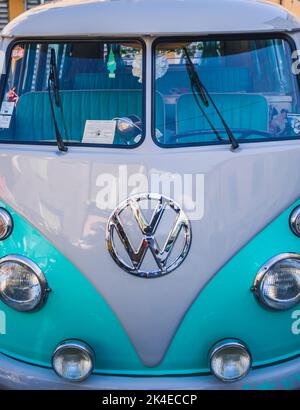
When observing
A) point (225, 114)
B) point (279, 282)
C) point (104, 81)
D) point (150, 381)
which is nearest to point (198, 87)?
point (225, 114)

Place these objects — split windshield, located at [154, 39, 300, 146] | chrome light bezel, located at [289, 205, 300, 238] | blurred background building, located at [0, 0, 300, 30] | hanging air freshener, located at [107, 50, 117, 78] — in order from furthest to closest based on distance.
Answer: blurred background building, located at [0, 0, 300, 30]
hanging air freshener, located at [107, 50, 117, 78]
split windshield, located at [154, 39, 300, 146]
chrome light bezel, located at [289, 205, 300, 238]

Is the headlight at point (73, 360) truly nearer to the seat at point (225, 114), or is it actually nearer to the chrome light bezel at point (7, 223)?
the chrome light bezel at point (7, 223)

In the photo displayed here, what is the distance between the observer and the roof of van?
2984mm

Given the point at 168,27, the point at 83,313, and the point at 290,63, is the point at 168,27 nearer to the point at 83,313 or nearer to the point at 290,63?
the point at 290,63

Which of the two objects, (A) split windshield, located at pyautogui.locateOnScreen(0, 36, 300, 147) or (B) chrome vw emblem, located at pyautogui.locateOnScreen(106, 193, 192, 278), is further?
(A) split windshield, located at pyautogui.locateOnScreen(0, 36, 300, 147)

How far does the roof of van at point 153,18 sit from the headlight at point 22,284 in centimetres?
111

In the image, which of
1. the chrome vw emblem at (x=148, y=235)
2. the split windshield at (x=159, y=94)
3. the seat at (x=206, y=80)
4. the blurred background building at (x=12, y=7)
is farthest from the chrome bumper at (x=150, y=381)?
the blurred background building at (x=12, y=7)

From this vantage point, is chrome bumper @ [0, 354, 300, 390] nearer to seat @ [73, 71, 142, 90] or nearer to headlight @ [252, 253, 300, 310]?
headlight @ [252, 253, 300, 310]

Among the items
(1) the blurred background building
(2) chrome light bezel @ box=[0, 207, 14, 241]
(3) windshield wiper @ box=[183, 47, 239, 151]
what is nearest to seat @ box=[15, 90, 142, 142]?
(3) windshield wiper @ box=[183, 47, 239, 151]

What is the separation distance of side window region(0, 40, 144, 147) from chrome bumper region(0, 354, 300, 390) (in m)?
1.06

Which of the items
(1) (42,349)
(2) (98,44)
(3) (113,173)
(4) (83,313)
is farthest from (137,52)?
(1) (42,349)

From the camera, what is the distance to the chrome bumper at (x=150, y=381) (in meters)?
2.80

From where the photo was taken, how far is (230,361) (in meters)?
2.80
